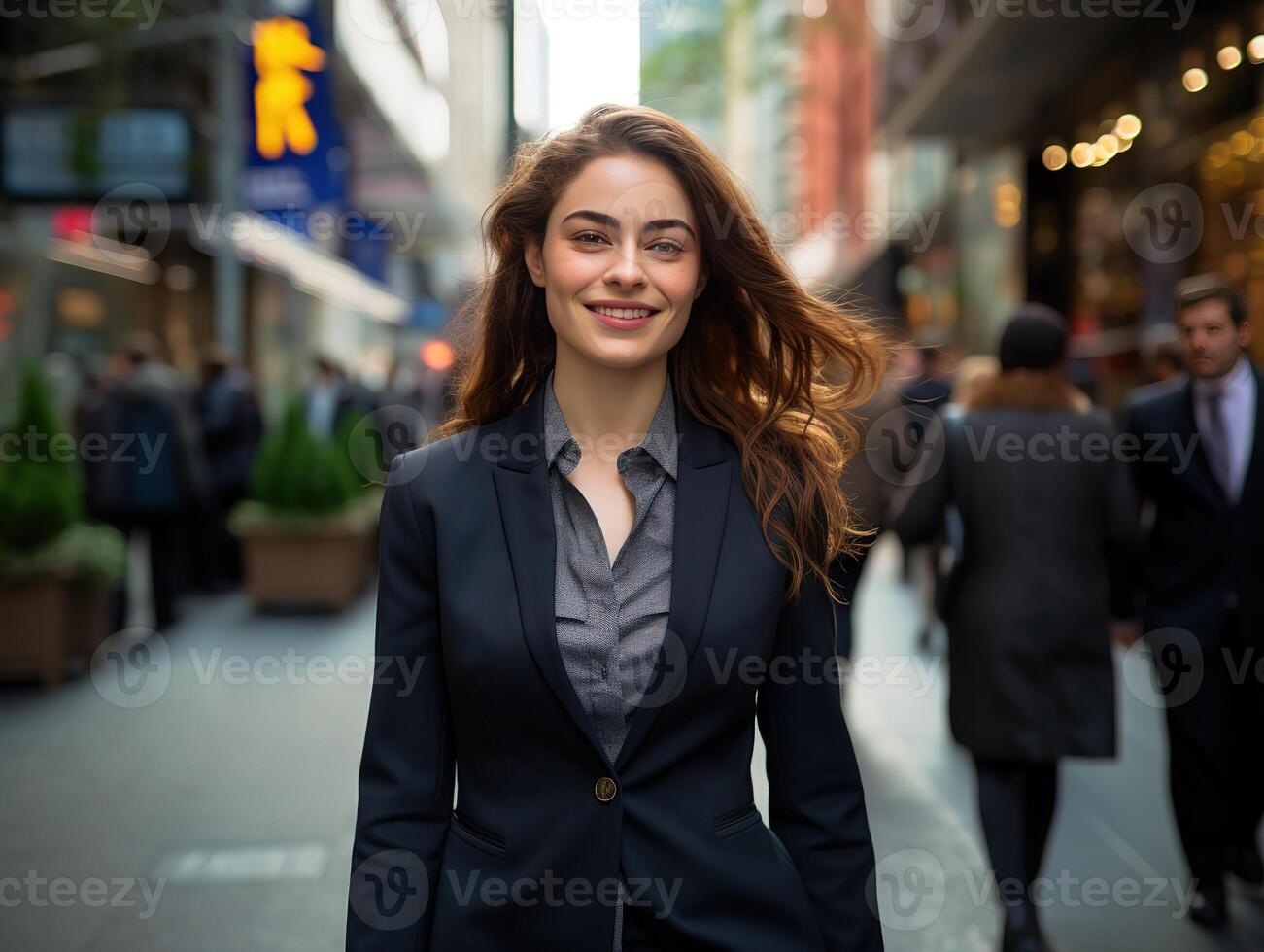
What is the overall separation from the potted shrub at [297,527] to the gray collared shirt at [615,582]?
29.7ft

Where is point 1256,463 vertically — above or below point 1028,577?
above

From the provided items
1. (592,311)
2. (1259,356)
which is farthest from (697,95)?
(592,311)

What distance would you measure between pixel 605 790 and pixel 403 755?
33 cm

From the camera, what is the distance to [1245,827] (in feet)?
15.5

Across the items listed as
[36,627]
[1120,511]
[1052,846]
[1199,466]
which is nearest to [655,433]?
[1120,511]

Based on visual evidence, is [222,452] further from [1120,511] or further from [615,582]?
[615,582]

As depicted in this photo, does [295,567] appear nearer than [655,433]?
No

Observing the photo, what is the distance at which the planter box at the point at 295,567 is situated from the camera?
10781mm

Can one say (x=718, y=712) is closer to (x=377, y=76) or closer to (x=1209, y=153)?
(x=1209, y=153)

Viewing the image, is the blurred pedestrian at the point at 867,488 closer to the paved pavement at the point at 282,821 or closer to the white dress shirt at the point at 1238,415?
the paved pavement at the point at 282,821

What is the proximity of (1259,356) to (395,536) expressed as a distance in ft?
29.5

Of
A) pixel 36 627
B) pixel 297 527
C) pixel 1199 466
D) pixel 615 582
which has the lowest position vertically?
pixel 36 627

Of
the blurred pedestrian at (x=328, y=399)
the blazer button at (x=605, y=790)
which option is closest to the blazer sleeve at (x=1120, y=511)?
the blazer button at (x=605, y=790)

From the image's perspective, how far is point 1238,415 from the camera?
4.56 meters
